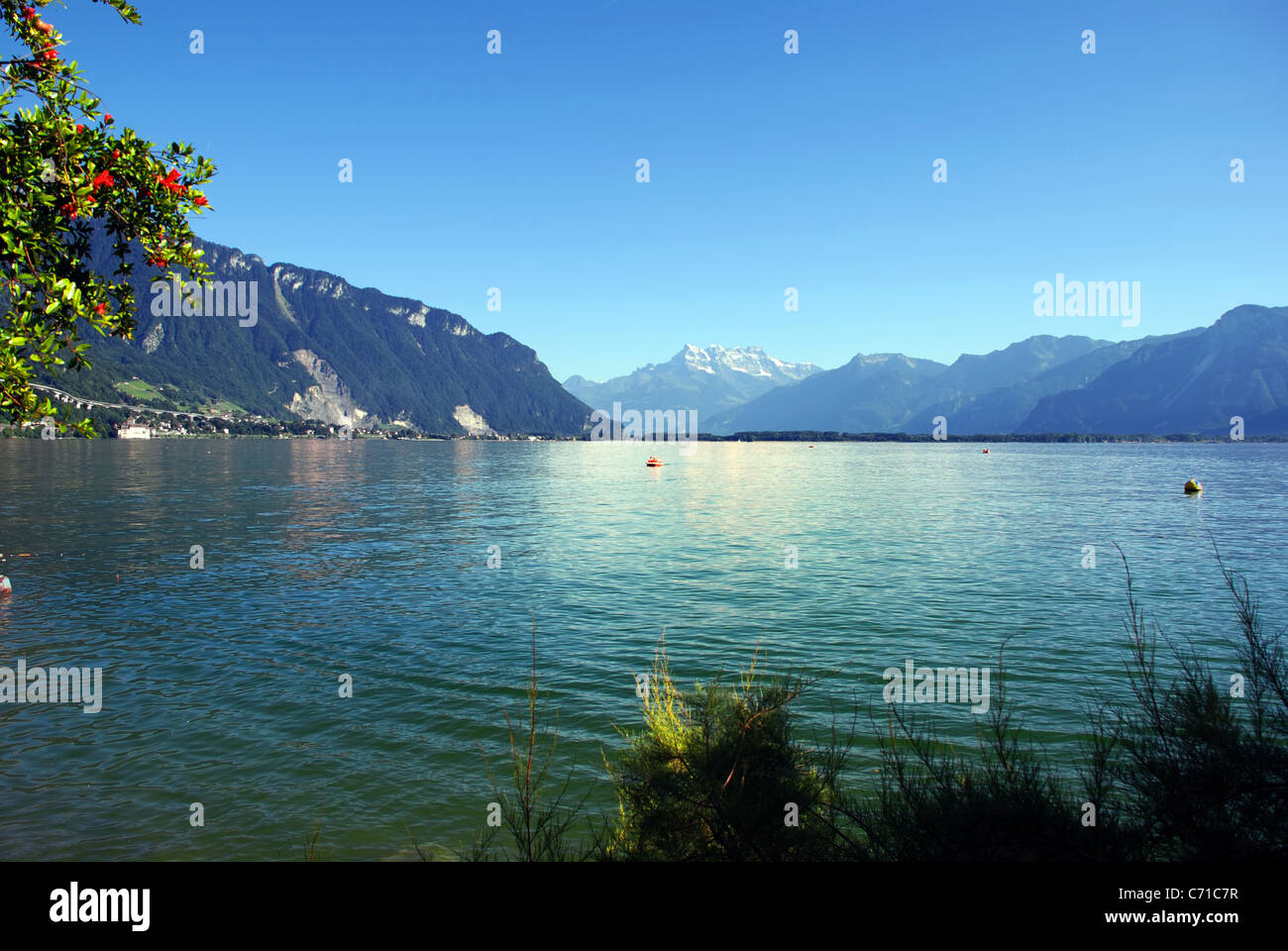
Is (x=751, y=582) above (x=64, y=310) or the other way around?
the other way around

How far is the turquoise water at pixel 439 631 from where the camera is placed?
12930mm

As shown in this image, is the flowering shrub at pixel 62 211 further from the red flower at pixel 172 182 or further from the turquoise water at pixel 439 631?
the turquoise water at pixel 439 631

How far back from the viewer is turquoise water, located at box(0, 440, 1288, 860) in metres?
12.9

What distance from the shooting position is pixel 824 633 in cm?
2300

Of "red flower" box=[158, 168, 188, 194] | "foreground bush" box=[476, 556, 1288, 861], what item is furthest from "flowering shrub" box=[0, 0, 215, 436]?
"foreground bush" box=[476, 556, 1288, 861]

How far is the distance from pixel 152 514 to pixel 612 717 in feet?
173

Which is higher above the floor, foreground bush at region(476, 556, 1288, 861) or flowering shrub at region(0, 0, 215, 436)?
flowering shrub at region(0, 0, 215, 436)

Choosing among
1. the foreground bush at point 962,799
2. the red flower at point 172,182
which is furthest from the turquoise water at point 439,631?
the red flower at point 172,182

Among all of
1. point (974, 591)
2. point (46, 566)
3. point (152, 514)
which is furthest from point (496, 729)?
point (152, 514)

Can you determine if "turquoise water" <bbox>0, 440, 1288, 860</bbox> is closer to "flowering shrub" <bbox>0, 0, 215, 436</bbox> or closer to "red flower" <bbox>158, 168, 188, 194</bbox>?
"flowering shrub" <bbox>0, 0, 215, 436</bbox>

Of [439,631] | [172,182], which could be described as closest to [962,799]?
[172,182]

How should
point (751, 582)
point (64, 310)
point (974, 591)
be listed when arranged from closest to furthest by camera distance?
point (64, 310)
point (974, 591)
point (751, 582)

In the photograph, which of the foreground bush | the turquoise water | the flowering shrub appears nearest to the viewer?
the foreground bush
